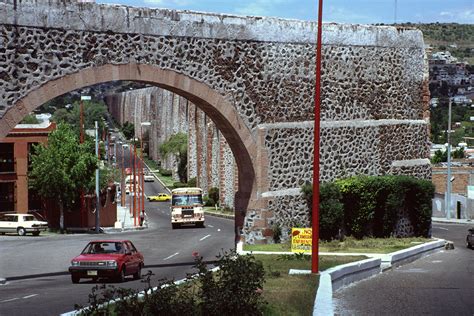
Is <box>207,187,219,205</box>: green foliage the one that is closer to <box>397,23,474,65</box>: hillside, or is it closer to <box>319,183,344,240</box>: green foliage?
<box>319,183,344,240</box>: green foliage

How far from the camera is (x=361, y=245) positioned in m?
25.5

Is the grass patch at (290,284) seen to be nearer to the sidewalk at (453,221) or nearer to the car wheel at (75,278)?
the car wheel at (75,278)

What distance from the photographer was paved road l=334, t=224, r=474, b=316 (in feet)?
49.1

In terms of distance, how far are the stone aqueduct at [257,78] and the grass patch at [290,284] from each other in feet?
14.6

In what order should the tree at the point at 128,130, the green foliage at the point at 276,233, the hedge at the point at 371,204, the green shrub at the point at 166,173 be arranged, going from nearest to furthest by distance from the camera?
the green foliage at the point at 276,233
the hedge at the point at 371,204
the green shrub at the point at 166,173
the tree at the point at 128,130

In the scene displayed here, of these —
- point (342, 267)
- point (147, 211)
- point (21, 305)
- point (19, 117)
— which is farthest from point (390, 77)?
point (147, 211)

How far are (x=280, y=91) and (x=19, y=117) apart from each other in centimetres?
821

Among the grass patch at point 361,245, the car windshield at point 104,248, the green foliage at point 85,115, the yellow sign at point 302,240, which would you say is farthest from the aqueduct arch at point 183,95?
the green foliage at point 85,115

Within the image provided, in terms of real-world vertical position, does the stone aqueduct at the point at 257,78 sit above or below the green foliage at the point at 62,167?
above

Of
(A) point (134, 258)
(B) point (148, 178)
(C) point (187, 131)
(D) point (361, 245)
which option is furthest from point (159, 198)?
(A) point (134, 258)

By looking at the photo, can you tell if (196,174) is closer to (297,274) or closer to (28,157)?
(28,157)

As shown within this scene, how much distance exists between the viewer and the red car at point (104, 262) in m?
20.0

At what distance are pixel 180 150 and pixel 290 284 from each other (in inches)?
2715

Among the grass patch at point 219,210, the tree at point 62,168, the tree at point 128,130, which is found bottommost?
the grass patch at point 219,210
